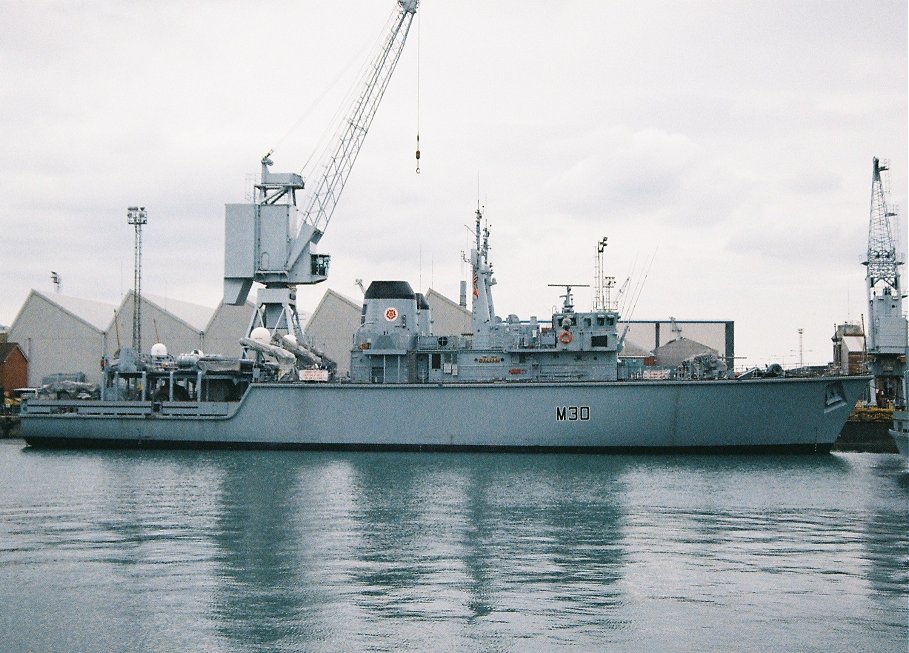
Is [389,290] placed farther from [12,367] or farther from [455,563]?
[12,367]

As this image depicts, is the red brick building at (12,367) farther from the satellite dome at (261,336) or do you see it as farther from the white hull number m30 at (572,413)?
the white hull number m30 at (572,413)

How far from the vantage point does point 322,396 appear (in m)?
41.4

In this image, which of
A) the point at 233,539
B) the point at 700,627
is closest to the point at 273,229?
the point at 233,539

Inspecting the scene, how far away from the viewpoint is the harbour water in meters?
12.9

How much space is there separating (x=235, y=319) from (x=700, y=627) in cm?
5940

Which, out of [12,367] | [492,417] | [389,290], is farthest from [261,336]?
[12,367]

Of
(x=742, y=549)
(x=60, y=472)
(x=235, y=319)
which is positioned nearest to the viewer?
(x=742, y=549)

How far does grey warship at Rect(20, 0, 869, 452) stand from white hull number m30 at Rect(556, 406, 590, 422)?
6 cm

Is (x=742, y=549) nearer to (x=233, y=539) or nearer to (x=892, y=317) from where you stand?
(x=233, y=539)

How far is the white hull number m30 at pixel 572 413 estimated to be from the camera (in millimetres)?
38344

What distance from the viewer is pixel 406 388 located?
4028cm

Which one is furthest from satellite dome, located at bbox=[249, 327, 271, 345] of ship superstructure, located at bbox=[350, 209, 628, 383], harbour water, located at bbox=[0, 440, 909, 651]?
harbour water, located at bbox=[0, 440, 909, 651]

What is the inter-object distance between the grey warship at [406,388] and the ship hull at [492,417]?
0.19 feet

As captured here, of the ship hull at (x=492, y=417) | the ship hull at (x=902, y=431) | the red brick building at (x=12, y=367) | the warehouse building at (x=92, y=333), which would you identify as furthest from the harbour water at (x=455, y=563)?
the red brick building at (x=12, y=367)
